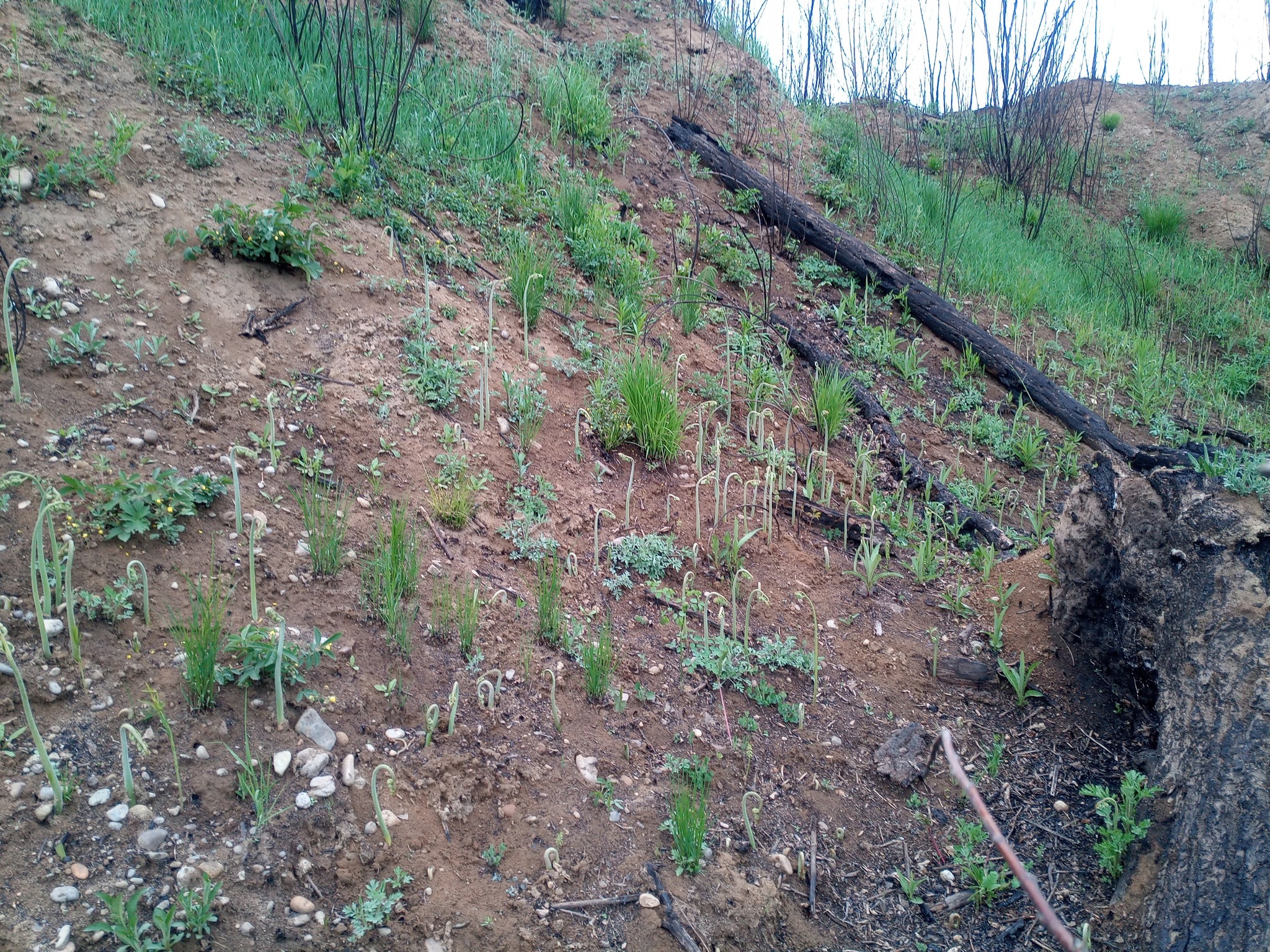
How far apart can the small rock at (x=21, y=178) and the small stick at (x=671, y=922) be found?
359 cm

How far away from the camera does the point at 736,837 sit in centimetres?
258

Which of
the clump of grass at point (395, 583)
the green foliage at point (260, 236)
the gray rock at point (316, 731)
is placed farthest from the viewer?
the green foliage at point (260, 236)

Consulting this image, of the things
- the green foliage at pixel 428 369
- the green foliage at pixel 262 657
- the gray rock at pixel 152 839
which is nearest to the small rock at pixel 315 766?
the green foliage at pixel 262 657

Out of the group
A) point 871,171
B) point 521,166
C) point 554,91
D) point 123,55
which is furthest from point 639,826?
point 871,171

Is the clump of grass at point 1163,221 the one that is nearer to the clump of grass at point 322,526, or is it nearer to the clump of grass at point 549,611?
the clump of grass at point 549,611

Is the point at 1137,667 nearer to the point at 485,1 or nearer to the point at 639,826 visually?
the point at 639,826

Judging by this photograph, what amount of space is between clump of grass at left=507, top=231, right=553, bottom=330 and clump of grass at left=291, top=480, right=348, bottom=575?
1705 mm

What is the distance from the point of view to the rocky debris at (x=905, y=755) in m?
2.89

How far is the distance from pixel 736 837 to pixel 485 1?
7935 mm

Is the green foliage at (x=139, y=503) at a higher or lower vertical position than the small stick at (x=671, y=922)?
higher

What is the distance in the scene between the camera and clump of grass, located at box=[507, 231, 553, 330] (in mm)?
4500

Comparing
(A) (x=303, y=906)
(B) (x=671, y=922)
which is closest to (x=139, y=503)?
(A) (x=303, y=906)

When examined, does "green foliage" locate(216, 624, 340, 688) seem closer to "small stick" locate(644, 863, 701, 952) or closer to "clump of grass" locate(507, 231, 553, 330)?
"small stick" locate(644, 863, 701, 952)

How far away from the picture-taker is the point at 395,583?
2805 mm
